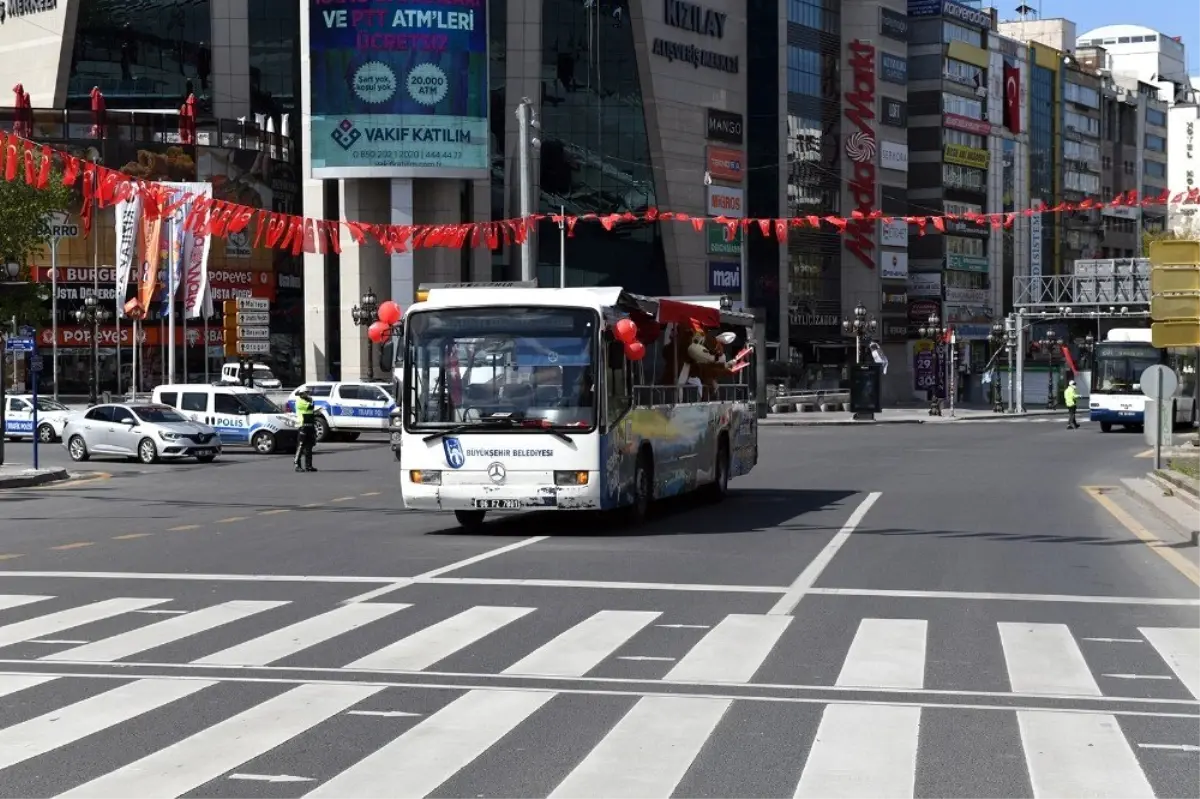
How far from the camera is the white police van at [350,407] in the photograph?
5047 centimetres

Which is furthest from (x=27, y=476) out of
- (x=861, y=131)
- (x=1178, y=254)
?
(x=861, y=131)

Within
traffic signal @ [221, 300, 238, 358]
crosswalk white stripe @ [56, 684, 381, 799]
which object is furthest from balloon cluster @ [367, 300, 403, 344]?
traffic signal @ [221, 300, 238, 358]

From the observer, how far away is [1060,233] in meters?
140

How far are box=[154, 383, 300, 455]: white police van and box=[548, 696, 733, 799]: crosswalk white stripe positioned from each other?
36.0 meters

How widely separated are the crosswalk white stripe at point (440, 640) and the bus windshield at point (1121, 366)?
161 ft

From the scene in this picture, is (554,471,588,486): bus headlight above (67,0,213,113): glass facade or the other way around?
the other way around

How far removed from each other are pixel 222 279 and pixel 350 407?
111 feet

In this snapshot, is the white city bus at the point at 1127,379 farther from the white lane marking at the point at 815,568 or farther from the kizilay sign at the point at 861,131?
the kizilay sign at the point at 861,131

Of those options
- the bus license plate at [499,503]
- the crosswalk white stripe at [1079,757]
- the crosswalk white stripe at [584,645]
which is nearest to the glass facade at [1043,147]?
the bus license plate at [499,503]

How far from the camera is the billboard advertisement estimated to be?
79.1m

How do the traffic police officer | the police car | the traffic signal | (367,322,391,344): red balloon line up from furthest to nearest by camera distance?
1. the traffic signal
2. the police car
3. the traffic police officer
4. (367,322,391,344): red balloon

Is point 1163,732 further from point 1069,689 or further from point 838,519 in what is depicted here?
point 838,519

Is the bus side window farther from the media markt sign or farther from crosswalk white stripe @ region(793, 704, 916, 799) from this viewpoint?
the media markt sign

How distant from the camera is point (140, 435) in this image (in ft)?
132
